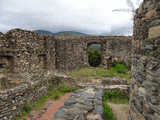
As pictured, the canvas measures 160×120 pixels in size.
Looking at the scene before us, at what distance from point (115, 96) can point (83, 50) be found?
6.70 metres

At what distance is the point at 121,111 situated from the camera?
4051 mm

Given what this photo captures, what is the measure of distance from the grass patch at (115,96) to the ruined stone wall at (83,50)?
5.89 metres

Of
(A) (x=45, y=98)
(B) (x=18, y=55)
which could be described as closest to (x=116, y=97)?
(A) (x=45, y=98)

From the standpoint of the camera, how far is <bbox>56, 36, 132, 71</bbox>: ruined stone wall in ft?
35.3

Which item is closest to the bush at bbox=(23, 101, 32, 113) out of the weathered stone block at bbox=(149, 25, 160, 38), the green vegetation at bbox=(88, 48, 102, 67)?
the weathered stone block at bbox=(149, 25, 160, 38)

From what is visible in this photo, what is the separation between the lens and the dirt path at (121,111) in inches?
148

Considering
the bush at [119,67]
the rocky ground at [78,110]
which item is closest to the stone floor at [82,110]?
the rocky ground at [78,110]

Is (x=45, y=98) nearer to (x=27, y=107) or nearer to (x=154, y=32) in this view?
(x=27, y=107)

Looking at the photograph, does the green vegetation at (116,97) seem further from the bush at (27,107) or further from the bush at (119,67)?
the bush at (119,67)

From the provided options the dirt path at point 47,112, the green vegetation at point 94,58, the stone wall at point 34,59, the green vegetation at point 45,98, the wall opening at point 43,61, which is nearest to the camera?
the dirt path at point 47,112

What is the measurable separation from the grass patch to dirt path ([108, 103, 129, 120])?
385 millimetres

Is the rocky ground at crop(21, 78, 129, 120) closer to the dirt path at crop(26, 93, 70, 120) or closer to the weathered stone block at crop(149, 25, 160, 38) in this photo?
the dirt path at crop(26, 93, 70, 120)

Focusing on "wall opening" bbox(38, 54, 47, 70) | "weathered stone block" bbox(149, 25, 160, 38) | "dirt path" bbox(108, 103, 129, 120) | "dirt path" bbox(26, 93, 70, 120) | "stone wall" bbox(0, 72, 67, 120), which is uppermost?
"weathered stone block" bbox(149, 25, 160, 38)

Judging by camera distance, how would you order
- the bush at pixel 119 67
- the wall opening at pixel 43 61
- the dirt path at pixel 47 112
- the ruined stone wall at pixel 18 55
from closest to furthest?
the dirt path at pixel 47 112
the ruined stone wall at pixel 18 55
the wall opening at pixel 43 61
the bush at pixel 119 67
